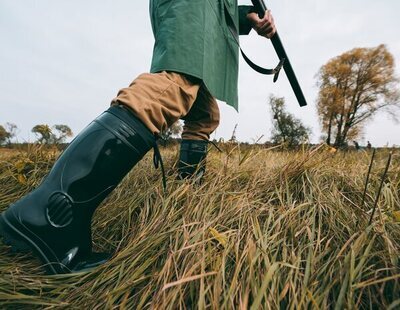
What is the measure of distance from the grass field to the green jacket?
56 cm

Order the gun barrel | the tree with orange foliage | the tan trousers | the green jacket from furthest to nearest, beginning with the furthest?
the tree with orange foliage, the gun barrel, the green jacket, the tan trousers

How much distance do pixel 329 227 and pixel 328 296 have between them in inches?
14.3

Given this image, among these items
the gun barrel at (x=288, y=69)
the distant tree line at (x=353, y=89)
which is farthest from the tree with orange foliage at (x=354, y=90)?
the gun barrel at (x=288, y=69)

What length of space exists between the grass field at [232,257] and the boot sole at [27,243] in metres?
0.05

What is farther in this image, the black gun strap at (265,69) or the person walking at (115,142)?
the black gun strap at (265,69)

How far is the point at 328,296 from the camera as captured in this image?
0.73m

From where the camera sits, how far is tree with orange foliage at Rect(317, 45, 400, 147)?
33.2 m

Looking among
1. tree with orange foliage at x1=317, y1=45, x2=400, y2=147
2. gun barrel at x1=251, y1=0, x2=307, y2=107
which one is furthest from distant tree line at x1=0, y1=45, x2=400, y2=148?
gun barrel at x1=251, y1=0, x2=307, y2=107

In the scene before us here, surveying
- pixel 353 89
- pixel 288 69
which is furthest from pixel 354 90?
pixel 288 69

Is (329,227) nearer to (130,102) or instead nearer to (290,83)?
(130,102)

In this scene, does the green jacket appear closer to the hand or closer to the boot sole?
the hand

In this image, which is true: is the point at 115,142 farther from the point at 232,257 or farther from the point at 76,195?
the point at 232,257

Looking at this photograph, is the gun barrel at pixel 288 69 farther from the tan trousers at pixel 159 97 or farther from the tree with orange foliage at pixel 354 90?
the tree with orange foliage at pixel 354 90

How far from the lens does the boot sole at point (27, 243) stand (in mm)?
944
